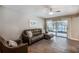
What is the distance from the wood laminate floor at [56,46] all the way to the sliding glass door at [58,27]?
0.37 ft

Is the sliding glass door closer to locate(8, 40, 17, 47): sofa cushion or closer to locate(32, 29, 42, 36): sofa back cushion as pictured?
locate(32, 29, 42, 36): sofa back cushion

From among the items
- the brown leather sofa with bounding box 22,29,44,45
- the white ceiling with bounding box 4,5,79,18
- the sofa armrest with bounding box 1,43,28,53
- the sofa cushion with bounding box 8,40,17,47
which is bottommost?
the sofa armrest with bounding box 1,43,28,53

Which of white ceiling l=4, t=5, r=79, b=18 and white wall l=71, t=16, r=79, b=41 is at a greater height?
white ceiling l=4, t=5, r=79, b=18

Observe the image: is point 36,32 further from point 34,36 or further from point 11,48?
point 11,48

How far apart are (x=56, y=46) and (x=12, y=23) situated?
1.02 metres

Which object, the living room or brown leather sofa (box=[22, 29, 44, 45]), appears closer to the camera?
the living room

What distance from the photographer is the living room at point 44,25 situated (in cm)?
146

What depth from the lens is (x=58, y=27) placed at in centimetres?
164

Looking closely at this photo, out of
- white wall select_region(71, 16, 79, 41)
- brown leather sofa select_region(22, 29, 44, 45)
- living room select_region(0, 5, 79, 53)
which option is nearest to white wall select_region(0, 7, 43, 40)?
living room select_region(0, 5, 79, 53)

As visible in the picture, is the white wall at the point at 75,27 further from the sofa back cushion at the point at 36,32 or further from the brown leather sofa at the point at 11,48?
the brown leather sofa at the point at 11,48

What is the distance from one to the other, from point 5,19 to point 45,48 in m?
0.99

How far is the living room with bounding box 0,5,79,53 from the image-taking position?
4.78 feet
